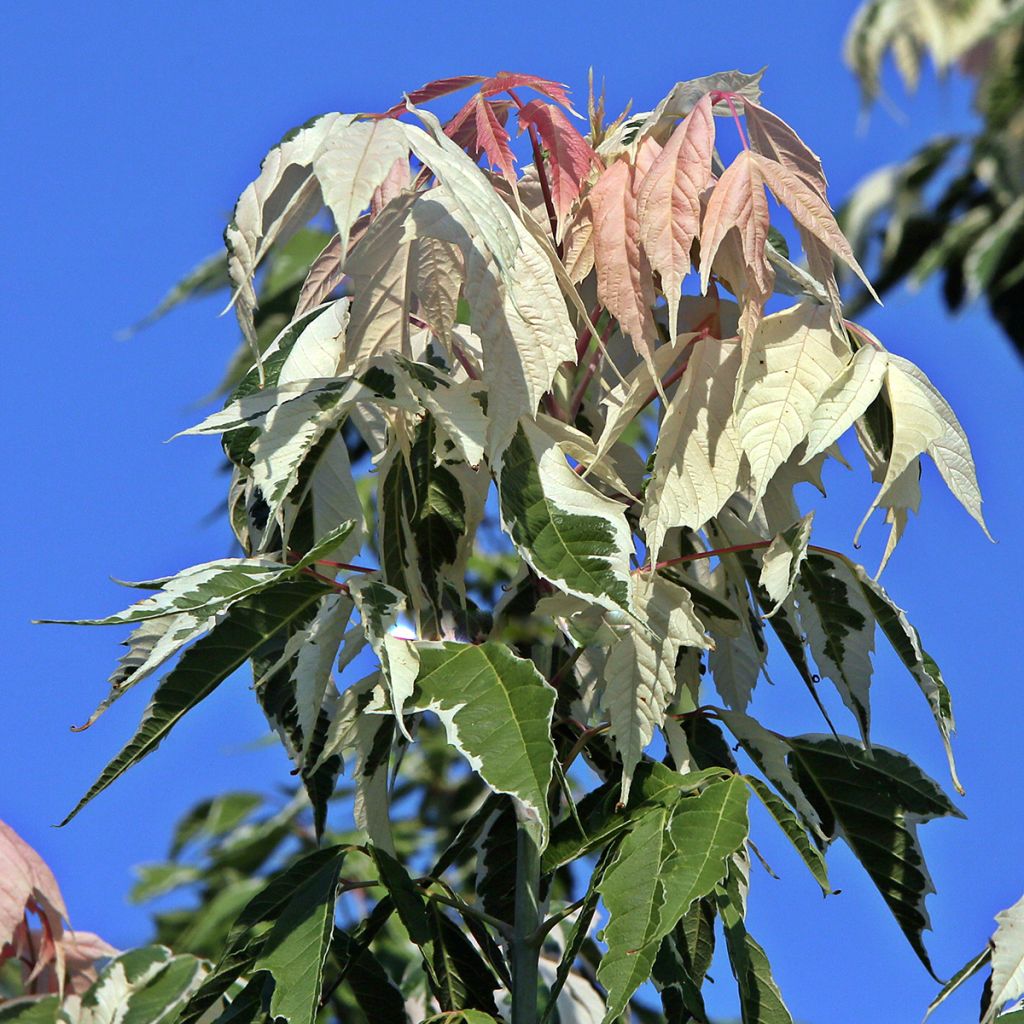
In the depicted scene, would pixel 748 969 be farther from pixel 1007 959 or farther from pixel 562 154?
pixel 562 154

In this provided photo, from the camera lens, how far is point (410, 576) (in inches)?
41.0

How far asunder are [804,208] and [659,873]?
439 millimetres

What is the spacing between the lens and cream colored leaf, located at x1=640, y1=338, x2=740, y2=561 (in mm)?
949

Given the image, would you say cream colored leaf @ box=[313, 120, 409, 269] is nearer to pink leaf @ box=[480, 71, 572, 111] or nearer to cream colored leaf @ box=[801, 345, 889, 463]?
pink leaf @ box=[480, 71, 572, 111]

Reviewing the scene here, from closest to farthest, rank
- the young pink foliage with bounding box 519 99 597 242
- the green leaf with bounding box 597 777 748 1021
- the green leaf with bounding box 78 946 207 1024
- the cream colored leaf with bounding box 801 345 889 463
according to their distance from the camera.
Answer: the green leaf with bounding box 597 777 748 1021
the cream colored leaf with bounding box 801 345 889 463
the young pink foliage with bounding box 519 99 597 242
the green leaf with bounding box 78 946 207 1024

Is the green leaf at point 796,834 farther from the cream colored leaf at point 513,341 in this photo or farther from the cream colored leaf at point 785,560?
the cream colored leaf at point 513,341

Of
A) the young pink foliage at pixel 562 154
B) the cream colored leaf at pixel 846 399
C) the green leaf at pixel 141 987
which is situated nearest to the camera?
the cream colored leaf at pixel 846 399

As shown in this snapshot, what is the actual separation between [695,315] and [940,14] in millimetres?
12700

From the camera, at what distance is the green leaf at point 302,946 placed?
36.1 inches

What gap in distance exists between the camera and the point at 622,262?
0.98 m

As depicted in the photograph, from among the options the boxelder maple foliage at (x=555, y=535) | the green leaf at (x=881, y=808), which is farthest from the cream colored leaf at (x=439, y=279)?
the green leaf at (x=881, y=808)

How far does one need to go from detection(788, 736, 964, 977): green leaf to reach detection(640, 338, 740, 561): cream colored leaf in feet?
0.82

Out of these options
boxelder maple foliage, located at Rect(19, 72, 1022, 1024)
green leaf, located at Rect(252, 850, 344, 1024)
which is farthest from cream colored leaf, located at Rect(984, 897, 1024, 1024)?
green leaf, located at Rect(252, 850, 344, 1024)

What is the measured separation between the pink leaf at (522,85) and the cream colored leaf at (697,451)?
0.22 metres
